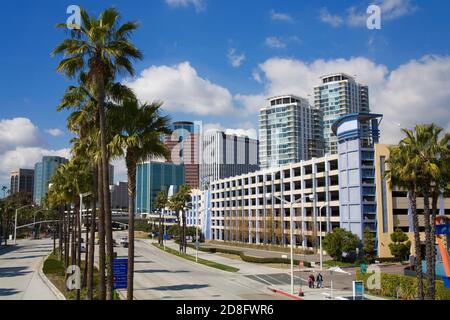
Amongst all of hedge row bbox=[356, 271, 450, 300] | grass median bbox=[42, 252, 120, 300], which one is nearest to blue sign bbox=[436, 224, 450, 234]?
hedge row bbox=[356, 271, 450, 300]

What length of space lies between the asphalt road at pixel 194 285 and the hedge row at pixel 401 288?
9.19 metres

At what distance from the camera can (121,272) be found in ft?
75.2

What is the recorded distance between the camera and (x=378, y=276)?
3584cm

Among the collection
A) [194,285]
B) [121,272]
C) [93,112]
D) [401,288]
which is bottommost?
[194,285]

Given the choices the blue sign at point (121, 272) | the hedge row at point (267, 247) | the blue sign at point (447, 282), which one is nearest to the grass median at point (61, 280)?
A: the blue sign at point (121, 272)

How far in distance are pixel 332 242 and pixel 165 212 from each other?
11785 cm

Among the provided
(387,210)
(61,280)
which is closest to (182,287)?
(61,280)

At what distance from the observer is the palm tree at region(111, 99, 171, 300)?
68.0ft

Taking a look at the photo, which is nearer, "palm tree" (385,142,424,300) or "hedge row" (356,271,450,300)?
"palm tree" (385,142,424,300)

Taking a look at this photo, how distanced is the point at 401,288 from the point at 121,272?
23.1 m

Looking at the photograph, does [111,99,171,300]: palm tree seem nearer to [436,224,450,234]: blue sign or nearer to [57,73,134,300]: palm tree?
[57,73,134,300]: palm tree

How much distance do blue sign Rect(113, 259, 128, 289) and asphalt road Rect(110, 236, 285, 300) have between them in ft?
32.6

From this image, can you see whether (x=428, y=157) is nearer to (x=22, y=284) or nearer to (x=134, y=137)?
(x=134, y=137)

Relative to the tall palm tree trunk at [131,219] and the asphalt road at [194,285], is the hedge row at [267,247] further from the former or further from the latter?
the tall palm tree trunk at [131,219]
